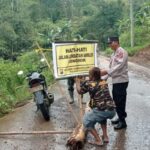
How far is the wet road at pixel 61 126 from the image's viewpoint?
25.0 ft

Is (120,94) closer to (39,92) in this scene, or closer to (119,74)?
(119,74)

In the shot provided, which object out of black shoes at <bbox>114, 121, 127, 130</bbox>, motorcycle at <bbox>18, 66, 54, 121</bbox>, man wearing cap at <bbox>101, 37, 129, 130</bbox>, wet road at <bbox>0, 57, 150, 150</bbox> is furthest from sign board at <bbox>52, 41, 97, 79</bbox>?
motorcycle at <bbox>18, 66, 54, 121</bbox>

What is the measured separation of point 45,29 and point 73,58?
49610 millimetres

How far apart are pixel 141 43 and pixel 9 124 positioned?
27.3m

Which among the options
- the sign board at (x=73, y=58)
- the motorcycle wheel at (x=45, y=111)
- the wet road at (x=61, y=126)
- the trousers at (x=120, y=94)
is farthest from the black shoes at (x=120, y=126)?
the motorcycle wheel at (x=45, y=111)

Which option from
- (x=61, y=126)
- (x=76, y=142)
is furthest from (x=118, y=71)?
(x=61, y=126)

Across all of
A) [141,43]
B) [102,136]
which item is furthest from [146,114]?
[141,43]

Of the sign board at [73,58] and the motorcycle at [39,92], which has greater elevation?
the sign board at [73,58]

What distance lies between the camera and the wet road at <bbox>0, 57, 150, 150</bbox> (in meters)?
7.61

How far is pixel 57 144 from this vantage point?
770cm

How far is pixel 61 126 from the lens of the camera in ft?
29.7

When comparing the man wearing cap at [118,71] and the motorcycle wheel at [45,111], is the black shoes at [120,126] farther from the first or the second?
the motorcycle wheel at [45,111]

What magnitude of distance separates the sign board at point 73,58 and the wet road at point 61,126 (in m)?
1.08

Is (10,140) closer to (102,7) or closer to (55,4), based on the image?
(102,7)
